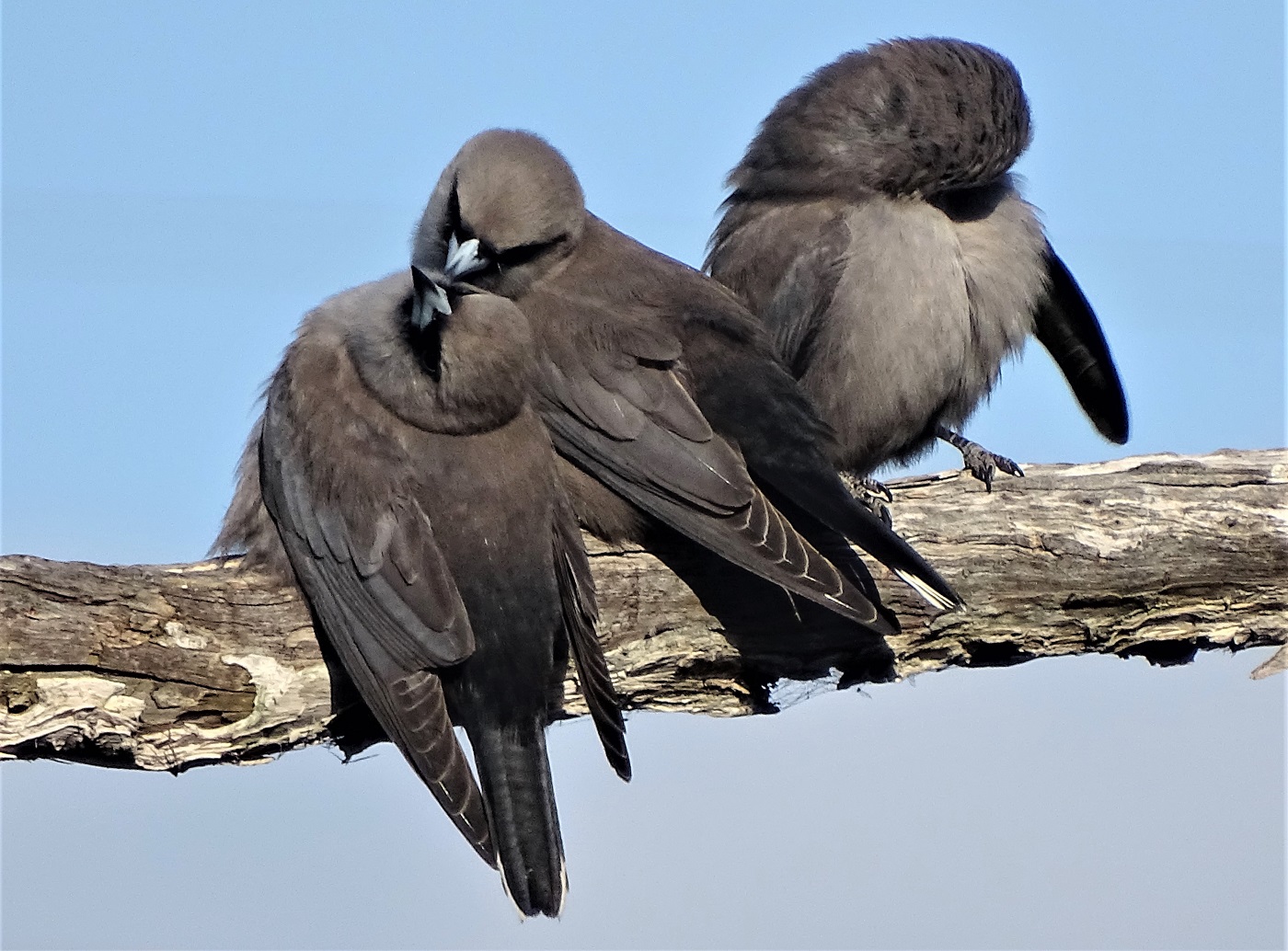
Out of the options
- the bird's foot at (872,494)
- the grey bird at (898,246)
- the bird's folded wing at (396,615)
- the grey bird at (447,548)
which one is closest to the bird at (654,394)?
the grey bird at (447,548)

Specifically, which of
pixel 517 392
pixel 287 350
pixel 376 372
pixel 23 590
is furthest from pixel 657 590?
pixel 23 590

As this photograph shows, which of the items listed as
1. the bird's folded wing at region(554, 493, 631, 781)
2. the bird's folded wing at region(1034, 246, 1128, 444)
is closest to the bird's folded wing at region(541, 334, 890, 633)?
the bird's folded wing at region(554, 493, 631, 781)

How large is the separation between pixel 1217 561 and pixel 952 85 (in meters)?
2.07

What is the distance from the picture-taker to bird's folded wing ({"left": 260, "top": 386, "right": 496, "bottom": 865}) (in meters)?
4.73

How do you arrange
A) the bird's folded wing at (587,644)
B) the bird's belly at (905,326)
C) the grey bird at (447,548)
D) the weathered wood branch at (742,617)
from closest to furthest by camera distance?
the weathered wood branch at (742,617)
the grey bird at (447,548)
the bird's folded wing at (587,644)
the bird's belly at (905,326)

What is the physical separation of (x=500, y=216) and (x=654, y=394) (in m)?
0.85

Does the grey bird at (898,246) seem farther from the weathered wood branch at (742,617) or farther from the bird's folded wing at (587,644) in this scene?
the bird's folded wing at (587,644)

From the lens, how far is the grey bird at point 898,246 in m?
6.11

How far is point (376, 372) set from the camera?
516 cm

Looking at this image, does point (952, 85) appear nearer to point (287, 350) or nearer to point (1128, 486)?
point (1128, 486)

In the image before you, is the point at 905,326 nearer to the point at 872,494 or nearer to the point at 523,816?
the point at 872,494

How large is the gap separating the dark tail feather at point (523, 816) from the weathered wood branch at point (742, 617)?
0.54 metres

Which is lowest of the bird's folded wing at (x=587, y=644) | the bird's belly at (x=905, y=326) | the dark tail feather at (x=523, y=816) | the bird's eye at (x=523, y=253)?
the dark tail feather at (x=523, y=816)

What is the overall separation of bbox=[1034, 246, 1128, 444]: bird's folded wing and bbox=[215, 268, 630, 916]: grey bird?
2697 mm
